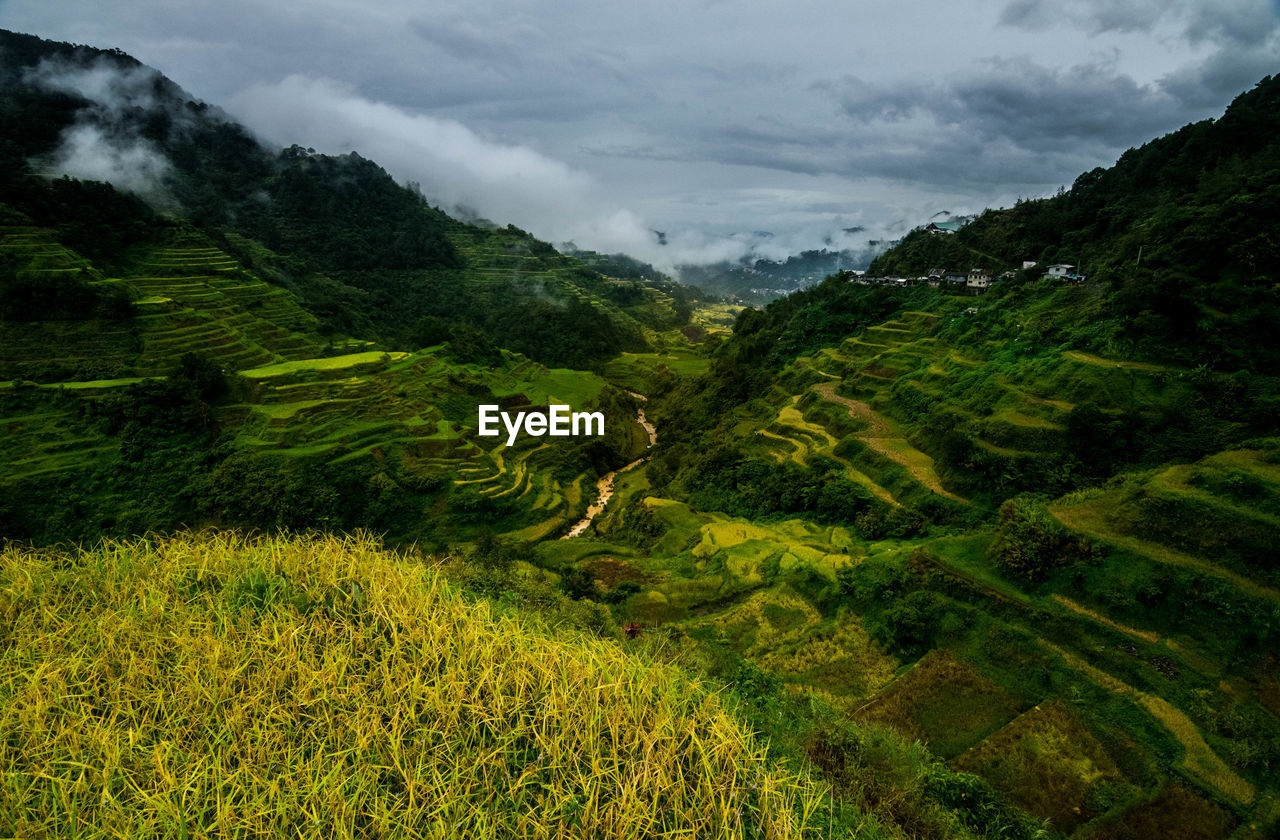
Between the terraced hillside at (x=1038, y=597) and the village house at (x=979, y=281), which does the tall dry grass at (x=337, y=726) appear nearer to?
the terraced hillside at (x=1038, y=597)

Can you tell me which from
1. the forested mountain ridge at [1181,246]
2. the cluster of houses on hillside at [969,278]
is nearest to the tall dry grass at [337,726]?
the forested mountain ridge at [1181,246]

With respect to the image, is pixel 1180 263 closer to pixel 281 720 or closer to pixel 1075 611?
pixel 1075 611

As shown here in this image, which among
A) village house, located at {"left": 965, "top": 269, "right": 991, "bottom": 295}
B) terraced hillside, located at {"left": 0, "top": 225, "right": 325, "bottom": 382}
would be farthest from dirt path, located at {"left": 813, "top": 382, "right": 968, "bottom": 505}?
terraced hillside, located at {"left": 0, "top": 225, "right": 325, "bottom": 382}

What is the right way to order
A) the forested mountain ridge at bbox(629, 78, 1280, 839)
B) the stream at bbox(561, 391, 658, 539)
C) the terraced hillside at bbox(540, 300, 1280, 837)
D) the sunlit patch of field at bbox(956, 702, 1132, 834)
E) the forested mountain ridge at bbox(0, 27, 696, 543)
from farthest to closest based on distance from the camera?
the stream at bbox(561, 391, 658, 539) → the forested mountain ridge at bbox(0, 27, 696, 543) → the forested mountain ridge at bbox(629, 78, 1280, 839) → the terraced hillside at bbox(540, 300, 1280, 837) → the sunlit patch of field at bbox(956, 702, 1132, 834)

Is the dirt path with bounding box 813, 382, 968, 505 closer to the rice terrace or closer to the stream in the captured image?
the rice terrace

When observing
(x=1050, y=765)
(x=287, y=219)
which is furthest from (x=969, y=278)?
(x=287, y=219)
